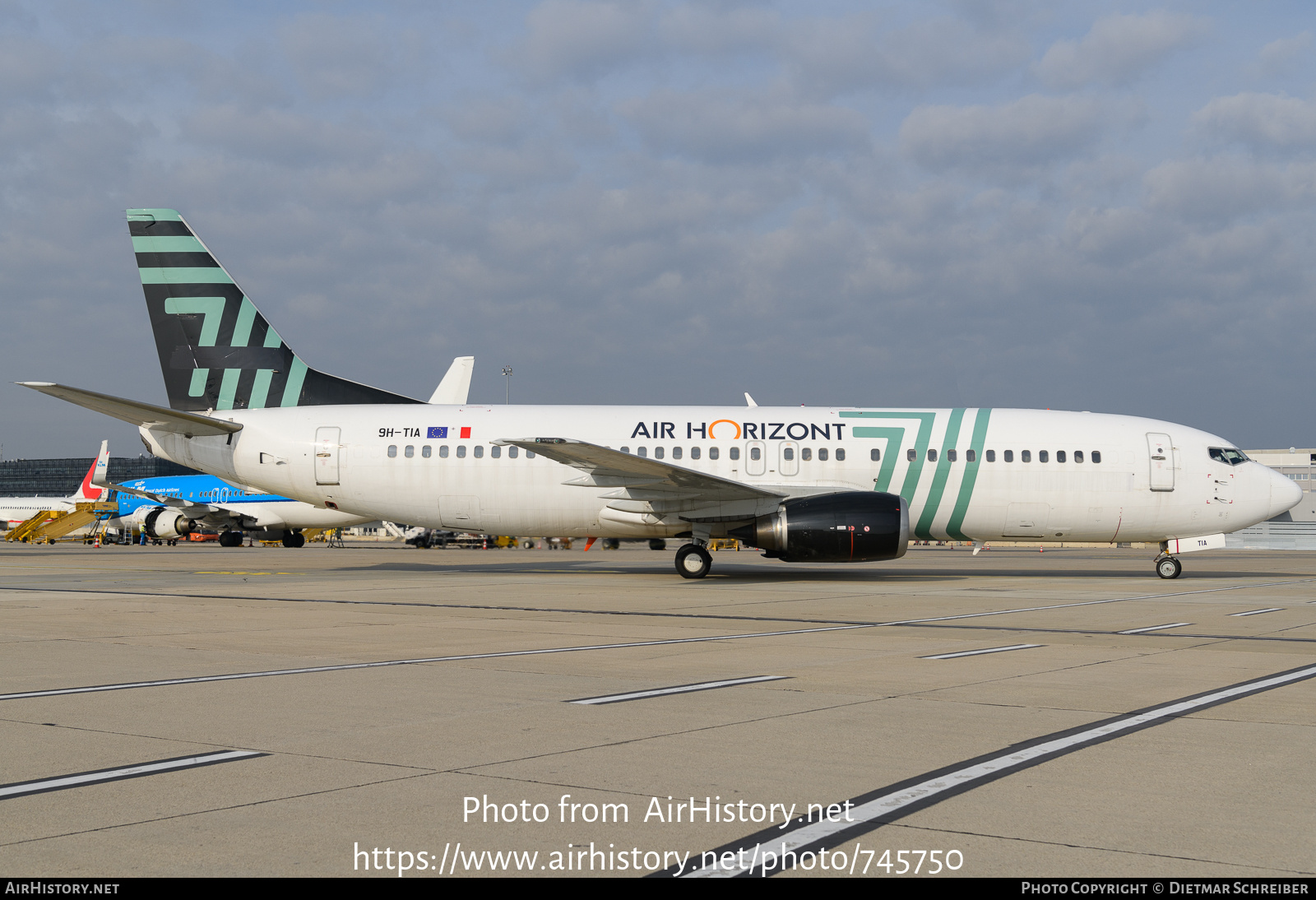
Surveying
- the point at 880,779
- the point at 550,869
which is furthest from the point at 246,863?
the point at 880,779

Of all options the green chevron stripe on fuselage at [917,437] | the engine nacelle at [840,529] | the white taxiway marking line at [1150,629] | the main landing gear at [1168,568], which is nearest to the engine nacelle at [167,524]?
the green chevron stripe on fuselage at [917,437]

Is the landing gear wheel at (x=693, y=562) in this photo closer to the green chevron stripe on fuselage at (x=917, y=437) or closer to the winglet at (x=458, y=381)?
the green chevron stripe on fuselage at (x=917, y=437)

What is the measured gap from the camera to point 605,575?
24.3 metres

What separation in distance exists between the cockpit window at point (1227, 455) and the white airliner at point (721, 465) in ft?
0.12

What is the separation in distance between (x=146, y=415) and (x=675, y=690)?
18.6 m

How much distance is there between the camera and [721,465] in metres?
22.9

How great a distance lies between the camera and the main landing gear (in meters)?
23.2

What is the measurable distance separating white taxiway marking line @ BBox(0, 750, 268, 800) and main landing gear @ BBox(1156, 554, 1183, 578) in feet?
73.7

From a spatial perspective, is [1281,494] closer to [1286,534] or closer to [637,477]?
[637,477]

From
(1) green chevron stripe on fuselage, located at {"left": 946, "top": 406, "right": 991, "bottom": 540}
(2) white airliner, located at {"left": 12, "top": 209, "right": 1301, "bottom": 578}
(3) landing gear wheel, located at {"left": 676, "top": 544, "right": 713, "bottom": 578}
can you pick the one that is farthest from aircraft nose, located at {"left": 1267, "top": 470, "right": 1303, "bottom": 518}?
(3) landing gear wheel, located at {"left": 676, "top": 544, "right": 713, "bottom": 578}

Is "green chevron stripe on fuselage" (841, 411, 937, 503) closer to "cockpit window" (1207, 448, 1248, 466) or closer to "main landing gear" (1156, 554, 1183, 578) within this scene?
"main landing gear" (1156, 554, 1183, 578)

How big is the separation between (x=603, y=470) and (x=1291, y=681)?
48.8 ft

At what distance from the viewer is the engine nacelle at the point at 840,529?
66.2ft

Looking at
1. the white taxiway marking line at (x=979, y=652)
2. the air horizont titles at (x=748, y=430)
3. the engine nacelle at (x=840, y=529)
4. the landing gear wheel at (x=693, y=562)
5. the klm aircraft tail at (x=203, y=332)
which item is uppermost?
the klm aircraft tail at (x=203, y=332)
